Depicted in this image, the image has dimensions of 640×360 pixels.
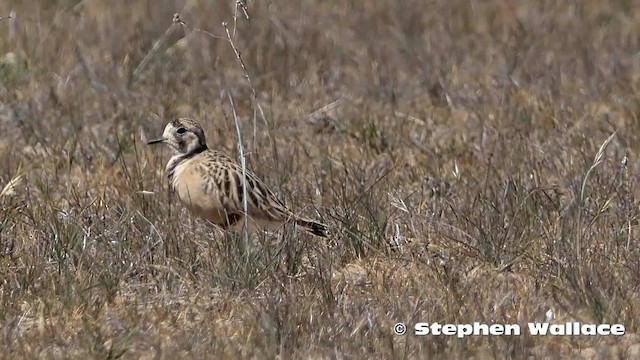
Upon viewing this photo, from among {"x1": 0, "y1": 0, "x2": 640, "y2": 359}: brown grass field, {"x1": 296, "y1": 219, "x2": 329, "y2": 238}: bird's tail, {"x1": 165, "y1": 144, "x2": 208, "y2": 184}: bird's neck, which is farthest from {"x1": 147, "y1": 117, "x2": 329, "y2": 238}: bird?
{"x1": 165, "y1": 144, "x2": 208, "y2": 184}: bird's neck

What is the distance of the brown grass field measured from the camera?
20.4 feet

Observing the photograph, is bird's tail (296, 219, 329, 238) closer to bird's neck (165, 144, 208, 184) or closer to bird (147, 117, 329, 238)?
bird (147, 117, 329, 238)

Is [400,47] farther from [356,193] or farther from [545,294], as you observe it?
[545,294]

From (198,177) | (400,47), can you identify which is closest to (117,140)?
(198,177)

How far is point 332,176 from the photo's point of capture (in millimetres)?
8172

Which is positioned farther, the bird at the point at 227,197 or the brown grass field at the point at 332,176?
the bird at the point at 227,197

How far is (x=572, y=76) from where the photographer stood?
418 inches

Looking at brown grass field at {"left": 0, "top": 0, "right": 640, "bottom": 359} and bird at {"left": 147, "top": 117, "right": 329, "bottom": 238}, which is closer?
brown grass field at {"left": 0, "top": 0, "right": 640, "bottom": 359}

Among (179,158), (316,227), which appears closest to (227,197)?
(316,227)

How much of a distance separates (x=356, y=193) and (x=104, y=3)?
16.1 feet

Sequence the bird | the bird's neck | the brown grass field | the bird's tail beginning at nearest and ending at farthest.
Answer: the brown grass field, the bird's tail, the bird, the bird's neck

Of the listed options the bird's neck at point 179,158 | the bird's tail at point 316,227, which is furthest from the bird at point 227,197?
the bird's neck at point 179,158

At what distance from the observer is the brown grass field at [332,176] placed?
6211 mm

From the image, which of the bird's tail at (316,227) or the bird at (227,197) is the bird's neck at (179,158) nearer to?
Result: the bird at (227,197)
